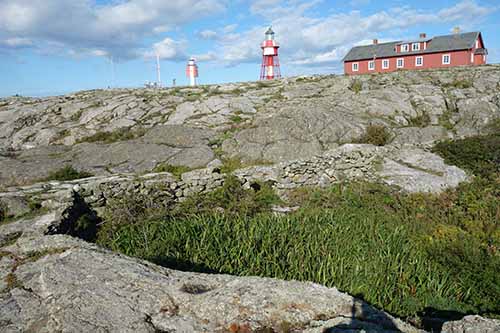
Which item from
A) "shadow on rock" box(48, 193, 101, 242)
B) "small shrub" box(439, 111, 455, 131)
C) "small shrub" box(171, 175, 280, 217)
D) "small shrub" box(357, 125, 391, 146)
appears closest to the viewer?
"shadow on rock" box(48, 193, 101, 242)

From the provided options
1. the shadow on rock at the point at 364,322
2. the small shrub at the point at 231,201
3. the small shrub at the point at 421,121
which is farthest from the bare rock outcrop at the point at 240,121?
the shadow on rock at the point at 364,322

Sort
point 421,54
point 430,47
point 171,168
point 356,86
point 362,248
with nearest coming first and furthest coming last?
point 362,248 → point 171,168 → point 356,86 → point 430,47 → point 421,54

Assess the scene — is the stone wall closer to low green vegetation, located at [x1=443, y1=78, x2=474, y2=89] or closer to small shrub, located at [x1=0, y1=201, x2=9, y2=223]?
small shrub, located at [x1=0, y1=201, x2=9, y2=223]

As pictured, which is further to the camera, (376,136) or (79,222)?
(376,136)

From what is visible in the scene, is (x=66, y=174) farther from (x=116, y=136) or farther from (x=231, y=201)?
(x=116, y=136)

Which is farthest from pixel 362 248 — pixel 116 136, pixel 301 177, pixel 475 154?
pixel 116 136

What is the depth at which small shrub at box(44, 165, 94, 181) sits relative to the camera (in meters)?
10.6

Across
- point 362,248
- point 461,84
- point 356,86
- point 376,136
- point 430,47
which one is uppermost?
point 430,47

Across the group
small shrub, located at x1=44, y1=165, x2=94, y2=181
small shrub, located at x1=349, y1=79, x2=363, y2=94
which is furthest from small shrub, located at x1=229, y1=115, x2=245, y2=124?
small shrub, located at x1=349, y1=79, x2=363, y2=94

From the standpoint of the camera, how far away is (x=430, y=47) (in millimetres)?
43219

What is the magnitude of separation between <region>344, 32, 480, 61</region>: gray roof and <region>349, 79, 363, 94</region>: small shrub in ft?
78.9

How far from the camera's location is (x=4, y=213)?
6973 mm

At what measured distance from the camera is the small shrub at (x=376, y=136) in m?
14.2

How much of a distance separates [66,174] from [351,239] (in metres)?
8.49
